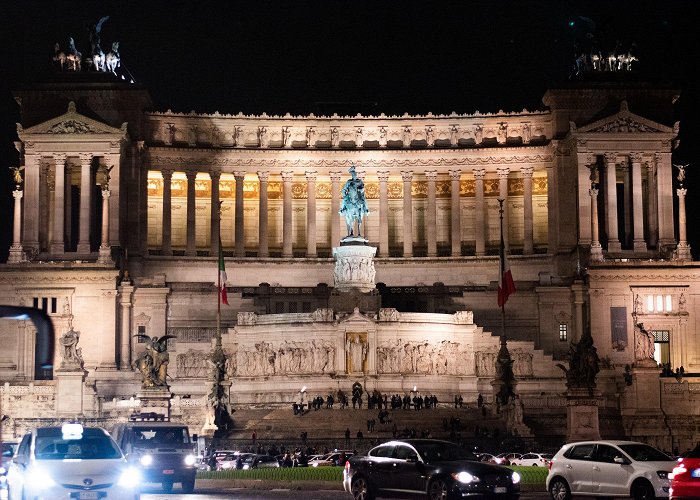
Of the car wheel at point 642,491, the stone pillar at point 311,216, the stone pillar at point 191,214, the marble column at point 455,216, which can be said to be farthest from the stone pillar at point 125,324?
the car wheel at point 642,491

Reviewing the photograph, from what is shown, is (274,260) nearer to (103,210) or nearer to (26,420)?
(103,210)

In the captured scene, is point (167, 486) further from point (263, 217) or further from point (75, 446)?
point (263, 217)

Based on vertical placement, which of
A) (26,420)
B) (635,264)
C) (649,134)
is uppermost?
(649,134)

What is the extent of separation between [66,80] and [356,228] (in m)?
31.0

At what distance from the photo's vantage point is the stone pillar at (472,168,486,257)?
414 feet

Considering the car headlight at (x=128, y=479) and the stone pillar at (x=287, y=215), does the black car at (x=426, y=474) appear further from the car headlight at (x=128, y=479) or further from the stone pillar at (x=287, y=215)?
the stone pillar at (x=287, y=215)

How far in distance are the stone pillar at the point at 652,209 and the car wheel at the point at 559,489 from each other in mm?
78040

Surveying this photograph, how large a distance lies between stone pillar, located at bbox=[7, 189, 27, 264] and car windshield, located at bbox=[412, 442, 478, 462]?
76.6 metres

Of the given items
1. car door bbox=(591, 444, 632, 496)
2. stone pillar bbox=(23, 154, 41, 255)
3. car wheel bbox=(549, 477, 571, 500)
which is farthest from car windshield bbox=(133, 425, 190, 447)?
stone pillar bbox=(23, 154, 41, 255)

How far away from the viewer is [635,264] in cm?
10975

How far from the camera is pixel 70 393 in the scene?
3748 inches

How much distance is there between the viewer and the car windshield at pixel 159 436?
50719 millimetres

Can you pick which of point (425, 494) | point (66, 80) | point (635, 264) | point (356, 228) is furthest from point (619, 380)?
point (425, 494)

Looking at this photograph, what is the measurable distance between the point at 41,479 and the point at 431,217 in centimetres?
9262
